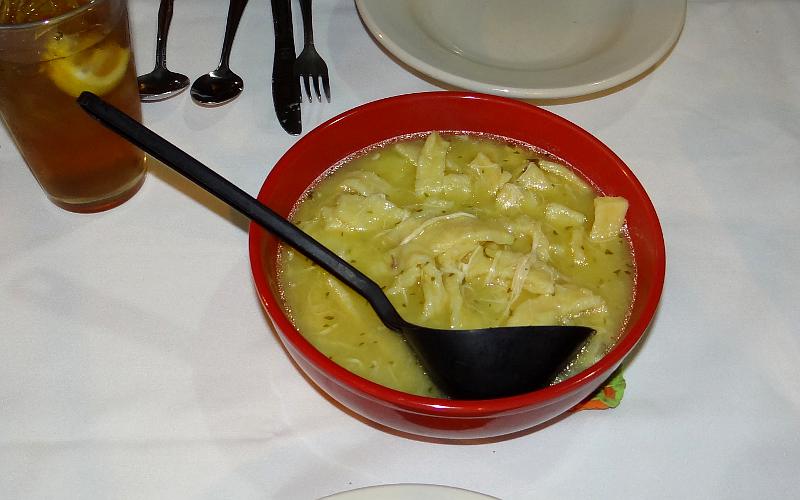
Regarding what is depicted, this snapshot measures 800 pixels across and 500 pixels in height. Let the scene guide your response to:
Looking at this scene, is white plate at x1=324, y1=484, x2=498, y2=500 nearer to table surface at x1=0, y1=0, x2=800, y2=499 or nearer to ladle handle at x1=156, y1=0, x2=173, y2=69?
table surface at x1=0, y1=0, x2=800, y2=499

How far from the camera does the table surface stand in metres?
1.41

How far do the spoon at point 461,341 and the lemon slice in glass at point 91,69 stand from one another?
29 cm

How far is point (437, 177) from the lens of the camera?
5.57 feet

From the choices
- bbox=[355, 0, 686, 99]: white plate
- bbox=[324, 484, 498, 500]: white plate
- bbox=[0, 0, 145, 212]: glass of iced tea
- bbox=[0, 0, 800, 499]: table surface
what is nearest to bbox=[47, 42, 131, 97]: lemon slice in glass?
bbox=[0, 0, 145, 212]: glass of iced tea

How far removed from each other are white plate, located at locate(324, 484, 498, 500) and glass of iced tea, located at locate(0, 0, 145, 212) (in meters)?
0.98

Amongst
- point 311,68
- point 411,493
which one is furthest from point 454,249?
point 311,68

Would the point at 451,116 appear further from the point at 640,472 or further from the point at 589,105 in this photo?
the point at 640,472

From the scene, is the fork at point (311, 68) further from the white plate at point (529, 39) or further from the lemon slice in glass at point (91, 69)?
the lemon slice in glass at point (91, 69)

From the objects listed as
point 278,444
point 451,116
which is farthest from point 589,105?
point 278,444

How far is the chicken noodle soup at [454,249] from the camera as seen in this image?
1464 millimetres

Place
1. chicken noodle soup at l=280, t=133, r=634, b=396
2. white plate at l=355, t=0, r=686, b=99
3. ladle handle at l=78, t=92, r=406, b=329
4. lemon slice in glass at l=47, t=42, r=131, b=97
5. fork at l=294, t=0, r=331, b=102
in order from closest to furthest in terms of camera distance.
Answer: ladle handle at l=78, t=92, r=406, b=329 → chicken noodle soup at l=280, t=133, r=634, b=396 → lemon slice in glass at l=47, t=42, r=131, b=97 → white plate at l=355, t=0, r=686, b=99 → fork at l=294, t=0, r=331, b=102

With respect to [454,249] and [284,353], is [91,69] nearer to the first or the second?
[284,353]

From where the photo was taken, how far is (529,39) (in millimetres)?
2148

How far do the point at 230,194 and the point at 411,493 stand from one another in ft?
1.91
